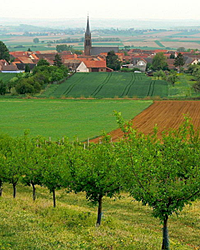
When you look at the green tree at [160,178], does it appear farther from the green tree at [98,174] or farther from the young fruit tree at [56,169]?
the young fruit tree at [56,169]

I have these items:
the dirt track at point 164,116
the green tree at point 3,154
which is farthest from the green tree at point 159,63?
the green tree at point 3,154

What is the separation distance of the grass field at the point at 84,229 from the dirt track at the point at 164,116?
24412mm

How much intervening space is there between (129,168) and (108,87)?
3382 inches

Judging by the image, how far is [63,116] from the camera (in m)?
69.2

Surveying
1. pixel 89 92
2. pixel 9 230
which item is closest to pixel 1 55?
pixel 89 92

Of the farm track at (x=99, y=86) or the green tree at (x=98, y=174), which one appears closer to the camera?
the green tree at (x=98, y=174)

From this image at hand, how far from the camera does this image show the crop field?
315 ft

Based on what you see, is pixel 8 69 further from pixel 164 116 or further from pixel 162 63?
pixel 164 116

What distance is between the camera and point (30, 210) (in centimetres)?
2638

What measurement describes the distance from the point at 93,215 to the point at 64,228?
3.38 metres

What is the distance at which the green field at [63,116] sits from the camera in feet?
188

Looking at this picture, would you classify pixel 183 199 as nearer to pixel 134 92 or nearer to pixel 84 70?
pixel 134 92

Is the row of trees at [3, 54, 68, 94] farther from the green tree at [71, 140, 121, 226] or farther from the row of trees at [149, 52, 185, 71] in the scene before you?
the green tree at [71, 140, 121, 226]

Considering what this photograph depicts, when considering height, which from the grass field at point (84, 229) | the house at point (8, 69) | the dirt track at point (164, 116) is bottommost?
the house at point (8, 69)
